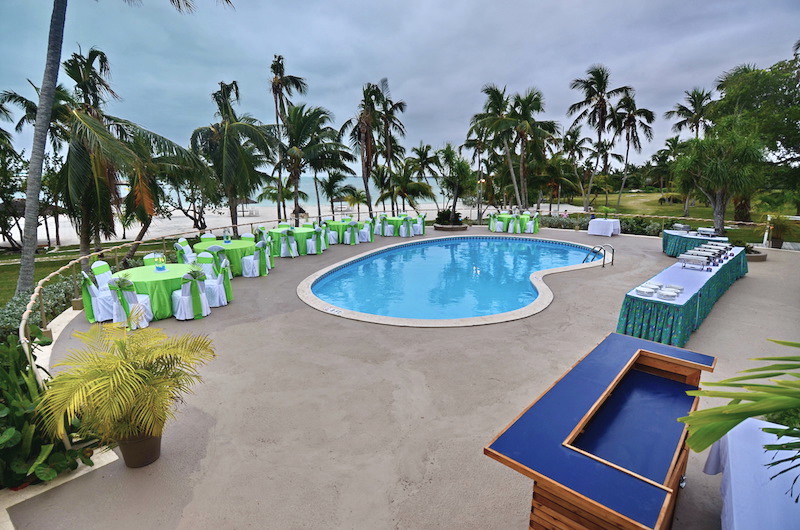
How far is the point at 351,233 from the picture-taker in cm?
1808

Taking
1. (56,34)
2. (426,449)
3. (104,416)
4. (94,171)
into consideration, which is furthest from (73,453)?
(56,34)

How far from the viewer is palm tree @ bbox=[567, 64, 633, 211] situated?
77.8 feet

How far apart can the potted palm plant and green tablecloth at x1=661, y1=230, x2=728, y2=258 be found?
1499 cm

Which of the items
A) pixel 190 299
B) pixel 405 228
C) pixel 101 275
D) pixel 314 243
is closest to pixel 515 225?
pixel 405 228

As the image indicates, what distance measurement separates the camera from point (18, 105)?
11.5 m

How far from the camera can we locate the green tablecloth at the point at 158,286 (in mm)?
7777

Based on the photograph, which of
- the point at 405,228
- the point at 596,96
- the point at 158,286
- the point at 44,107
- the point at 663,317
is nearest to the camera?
the point at 663,317

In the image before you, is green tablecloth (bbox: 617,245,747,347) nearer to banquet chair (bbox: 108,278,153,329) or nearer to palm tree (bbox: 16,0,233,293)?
banquet chair (bbox: 108,278,153,329)

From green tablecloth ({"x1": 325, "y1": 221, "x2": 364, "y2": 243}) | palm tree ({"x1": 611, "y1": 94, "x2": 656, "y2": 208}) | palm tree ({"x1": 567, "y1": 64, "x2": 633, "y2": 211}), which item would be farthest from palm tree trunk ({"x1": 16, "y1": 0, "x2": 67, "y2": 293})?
palm tree ({"x1": 611, "y1": 94, "x2": 656, "y2": 208})

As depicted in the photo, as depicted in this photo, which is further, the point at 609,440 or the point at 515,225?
the point at 515,225

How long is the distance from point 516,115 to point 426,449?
24047 millimetres

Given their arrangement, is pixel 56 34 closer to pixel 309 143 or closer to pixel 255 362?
pixel 255 362

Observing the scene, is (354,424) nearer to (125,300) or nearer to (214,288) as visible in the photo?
(214,288)

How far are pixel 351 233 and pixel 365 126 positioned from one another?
7299 mm
